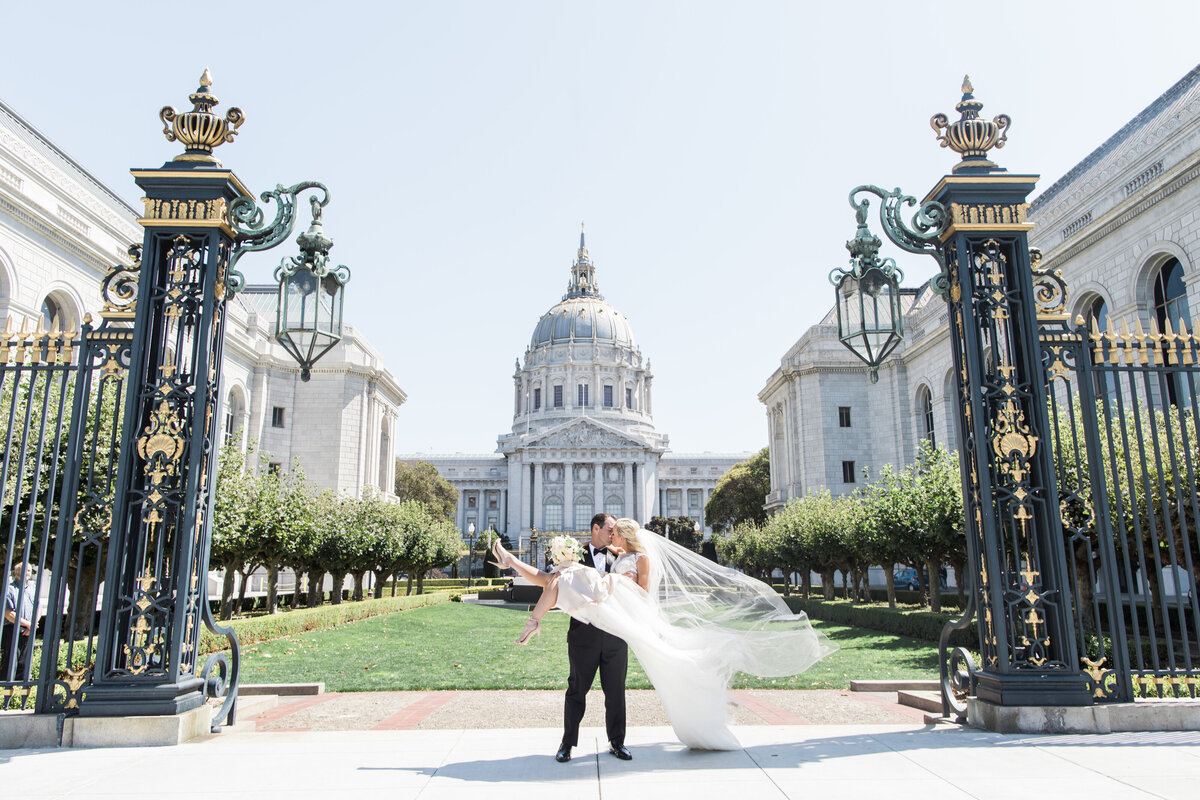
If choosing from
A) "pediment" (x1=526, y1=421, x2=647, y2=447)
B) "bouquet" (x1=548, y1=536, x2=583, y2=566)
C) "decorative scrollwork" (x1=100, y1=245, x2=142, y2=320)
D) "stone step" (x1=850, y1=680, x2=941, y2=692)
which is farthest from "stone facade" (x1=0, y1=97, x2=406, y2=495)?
"pediment" (x1=526, y1=421, x2=647, y2=447)

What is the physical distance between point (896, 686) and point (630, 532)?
6216mm

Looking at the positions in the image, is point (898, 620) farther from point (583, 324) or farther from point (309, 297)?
point (583, 324)

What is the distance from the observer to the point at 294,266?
27.9 feet

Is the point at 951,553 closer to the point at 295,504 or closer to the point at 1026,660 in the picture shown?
the point at 1026,660

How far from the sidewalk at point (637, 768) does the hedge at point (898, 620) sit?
9.12m

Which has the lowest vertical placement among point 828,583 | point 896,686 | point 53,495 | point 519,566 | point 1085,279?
point 896,686

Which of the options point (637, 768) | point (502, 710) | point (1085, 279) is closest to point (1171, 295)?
point (1085, 279)

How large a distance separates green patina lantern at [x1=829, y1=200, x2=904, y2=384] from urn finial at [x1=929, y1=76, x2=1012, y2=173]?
97 centimetres

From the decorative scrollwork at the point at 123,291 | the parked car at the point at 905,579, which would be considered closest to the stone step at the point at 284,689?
the decorative scrollwork at the point at 123,291

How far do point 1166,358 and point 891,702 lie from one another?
16.8 feet

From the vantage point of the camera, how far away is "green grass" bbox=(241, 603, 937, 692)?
12.8 meters

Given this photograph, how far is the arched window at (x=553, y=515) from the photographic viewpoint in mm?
98188

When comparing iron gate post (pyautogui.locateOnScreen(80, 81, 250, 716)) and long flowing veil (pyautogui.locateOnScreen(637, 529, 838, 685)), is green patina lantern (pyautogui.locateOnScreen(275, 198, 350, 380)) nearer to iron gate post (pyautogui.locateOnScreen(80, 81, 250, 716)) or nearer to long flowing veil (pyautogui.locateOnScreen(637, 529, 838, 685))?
iron gate post (pyautogui.locateOnScreen(80, 81, 250, 716))

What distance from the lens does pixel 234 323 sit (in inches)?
1533
